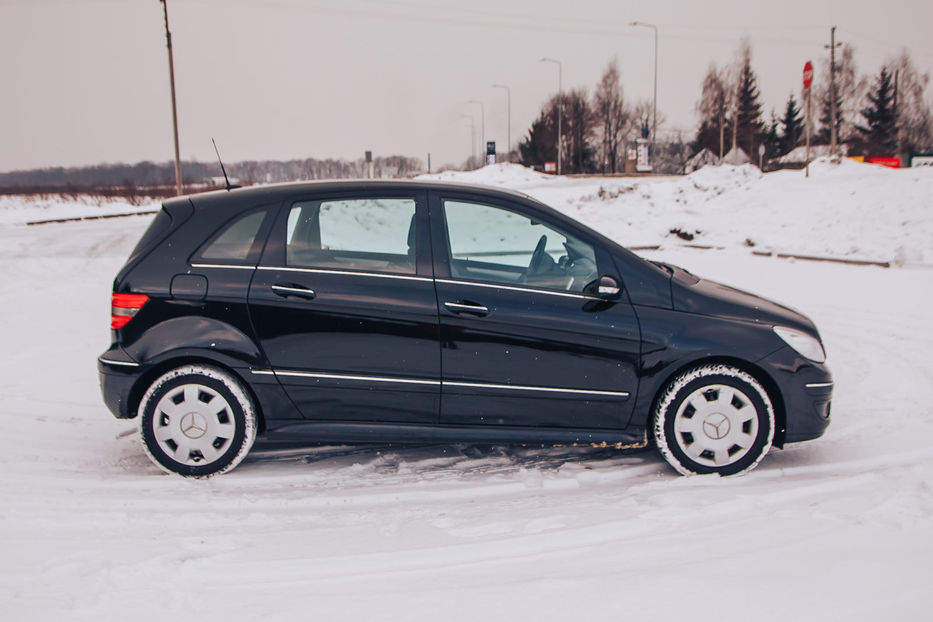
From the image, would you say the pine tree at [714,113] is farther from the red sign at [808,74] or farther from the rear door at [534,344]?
the rear door at [534,344]

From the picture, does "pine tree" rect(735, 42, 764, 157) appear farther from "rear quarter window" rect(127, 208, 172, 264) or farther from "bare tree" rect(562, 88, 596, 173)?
"rear quarter window" rect(127, 208, 172, 264)

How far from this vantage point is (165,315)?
4.04 metres

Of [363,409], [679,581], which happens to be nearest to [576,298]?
[363,409]

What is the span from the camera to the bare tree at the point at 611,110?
246 ft

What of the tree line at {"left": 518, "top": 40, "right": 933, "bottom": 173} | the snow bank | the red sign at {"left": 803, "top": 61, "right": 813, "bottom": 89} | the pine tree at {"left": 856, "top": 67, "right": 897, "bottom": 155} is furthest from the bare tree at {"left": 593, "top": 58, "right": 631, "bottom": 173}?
the red sign at {"left": 803, "top": 61, "right": 813, "bottom": 89}

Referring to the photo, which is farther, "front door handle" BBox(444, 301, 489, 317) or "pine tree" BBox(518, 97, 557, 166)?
"pine tree" BBox(518, 97, 557, 166)

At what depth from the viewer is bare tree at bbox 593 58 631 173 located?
246 feet

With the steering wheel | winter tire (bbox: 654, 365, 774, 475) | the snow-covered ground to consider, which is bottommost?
the snow-covered ground

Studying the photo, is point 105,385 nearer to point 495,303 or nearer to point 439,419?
point 439,419

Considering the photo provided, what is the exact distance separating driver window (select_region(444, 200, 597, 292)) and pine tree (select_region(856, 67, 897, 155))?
72.0 m

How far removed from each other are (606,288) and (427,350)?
3.43 ft

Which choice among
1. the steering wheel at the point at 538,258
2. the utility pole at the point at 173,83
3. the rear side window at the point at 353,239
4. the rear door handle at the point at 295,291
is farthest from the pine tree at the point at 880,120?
the rear door handle at the point at 295,291

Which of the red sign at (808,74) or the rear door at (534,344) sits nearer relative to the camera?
the rear door at (534,344)

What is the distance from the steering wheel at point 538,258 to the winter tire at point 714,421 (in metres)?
1.00
